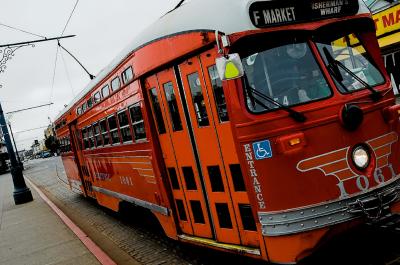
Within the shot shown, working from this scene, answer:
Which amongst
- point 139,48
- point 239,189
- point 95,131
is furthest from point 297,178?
point 95,131

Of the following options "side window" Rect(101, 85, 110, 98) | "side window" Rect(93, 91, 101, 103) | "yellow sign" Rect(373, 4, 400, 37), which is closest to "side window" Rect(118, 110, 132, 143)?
"side window" Rect(101, 85, 110, 98)

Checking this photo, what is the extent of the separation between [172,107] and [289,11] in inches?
74.4

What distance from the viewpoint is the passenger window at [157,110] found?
5570mm

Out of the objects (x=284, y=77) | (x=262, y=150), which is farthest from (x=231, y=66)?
(x=262, y=150)

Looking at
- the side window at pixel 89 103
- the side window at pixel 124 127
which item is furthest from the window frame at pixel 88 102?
the side window at pixel 124 127

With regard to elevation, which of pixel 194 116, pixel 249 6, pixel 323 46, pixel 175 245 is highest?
pixel 249 6

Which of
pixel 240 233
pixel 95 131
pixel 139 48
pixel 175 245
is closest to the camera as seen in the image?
pixel 240 233

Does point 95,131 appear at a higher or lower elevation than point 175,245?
higher

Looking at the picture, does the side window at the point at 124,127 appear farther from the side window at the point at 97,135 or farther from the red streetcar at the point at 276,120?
the side window at the point at 97,135

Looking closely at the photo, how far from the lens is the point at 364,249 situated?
474 cm

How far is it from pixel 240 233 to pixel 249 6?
95.4 inches

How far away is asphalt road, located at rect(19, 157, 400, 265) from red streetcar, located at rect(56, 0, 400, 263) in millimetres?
659

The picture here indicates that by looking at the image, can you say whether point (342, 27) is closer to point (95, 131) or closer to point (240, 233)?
point (240, 233)

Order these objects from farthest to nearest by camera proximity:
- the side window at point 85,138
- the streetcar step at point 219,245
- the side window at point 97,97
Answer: the side window at point 85,138 → the side window at point 97,97 → the streetcar step at point 219,245
